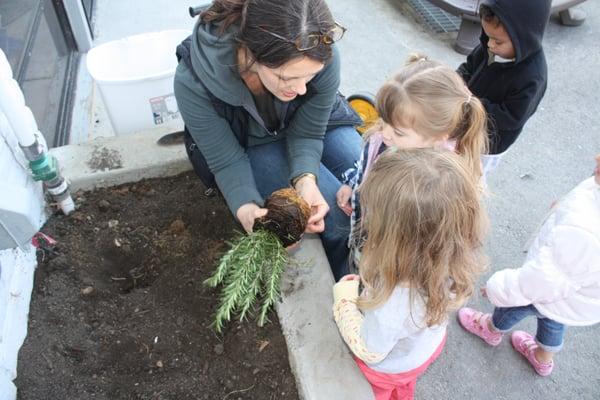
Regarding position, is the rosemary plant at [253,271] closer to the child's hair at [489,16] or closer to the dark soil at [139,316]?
the dark soil at [139,316]

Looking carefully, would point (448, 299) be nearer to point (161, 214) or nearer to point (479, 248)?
point (479, 248)

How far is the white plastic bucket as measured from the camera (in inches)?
87.4

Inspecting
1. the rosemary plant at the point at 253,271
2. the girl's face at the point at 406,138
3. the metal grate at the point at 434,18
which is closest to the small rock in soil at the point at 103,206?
the rosemary plant at the point at 253,271

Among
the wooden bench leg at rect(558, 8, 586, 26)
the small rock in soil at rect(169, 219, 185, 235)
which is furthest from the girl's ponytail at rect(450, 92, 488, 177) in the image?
the wooden bench leg at rect(558, 8, 586, 26)

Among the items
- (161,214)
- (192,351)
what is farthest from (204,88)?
(192,351)

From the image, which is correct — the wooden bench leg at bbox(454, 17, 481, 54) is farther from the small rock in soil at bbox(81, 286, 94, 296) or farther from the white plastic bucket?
the small rock in soil at bbox(81, 286, 94, 296)

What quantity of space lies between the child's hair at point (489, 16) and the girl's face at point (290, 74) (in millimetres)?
873

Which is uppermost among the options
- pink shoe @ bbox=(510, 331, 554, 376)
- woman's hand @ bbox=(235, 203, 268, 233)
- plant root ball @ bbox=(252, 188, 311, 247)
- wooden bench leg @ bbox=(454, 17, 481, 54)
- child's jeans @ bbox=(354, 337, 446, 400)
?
plant root ball @ bbox=(252, 188, 311, 247)

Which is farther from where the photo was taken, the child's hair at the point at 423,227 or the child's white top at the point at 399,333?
the child's white top at the point at 399,333

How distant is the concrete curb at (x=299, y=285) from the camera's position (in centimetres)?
149

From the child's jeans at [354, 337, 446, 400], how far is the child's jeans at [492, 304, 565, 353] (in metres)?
0.47

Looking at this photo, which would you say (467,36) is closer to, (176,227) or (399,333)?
(176,227)

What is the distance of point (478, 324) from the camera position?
7.50 ft

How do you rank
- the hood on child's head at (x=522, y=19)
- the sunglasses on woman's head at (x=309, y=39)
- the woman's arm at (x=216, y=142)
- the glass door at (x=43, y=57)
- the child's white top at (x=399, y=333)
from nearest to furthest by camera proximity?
the child's white top at (x=399, y=333) < the sunglasses on woman's head at (x=309, y=39) < the woman's arm at (x=216, y=142) < the hood on child's head at (x=522, y=19) < the glass door at (x=43, y=57)
